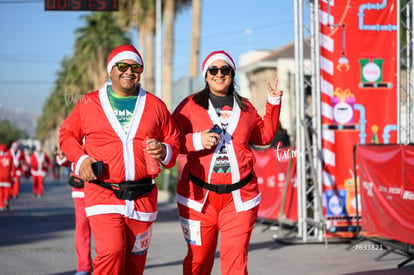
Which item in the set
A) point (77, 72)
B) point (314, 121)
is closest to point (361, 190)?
point (314, 121)

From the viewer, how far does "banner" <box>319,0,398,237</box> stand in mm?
11000

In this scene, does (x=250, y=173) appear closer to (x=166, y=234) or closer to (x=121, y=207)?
(x=121, y=207)

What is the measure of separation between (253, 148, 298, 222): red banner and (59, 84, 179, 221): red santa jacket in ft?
21.8

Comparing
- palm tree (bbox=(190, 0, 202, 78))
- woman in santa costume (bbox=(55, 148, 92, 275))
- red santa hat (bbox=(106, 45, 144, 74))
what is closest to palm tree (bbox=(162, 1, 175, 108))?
palm tree (bbox=(190, 0, 202, 78))

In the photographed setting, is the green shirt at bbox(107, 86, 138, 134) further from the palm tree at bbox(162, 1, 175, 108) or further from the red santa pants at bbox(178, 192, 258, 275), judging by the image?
the palm tree at bbox(162, 1, 175, 108)

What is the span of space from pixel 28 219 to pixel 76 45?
4109 cm

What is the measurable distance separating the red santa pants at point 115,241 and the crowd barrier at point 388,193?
4.41m

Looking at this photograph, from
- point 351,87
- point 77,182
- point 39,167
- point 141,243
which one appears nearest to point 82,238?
point 77,182

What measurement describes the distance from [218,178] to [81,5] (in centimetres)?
826

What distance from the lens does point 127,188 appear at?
16.6 feet

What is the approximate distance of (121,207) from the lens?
16.6 ft

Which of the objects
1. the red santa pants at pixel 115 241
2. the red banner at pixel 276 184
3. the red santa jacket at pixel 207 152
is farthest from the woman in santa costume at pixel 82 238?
the red banner at pixel 276 184

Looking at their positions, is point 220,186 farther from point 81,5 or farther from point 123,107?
point 81,5

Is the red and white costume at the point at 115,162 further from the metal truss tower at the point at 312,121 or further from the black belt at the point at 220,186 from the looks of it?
the metal truss tower at the point at 312,121
